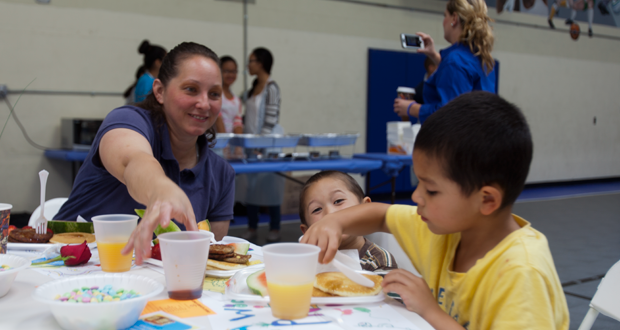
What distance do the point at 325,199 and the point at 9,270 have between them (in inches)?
41.1

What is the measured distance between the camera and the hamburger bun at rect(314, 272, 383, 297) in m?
1.00

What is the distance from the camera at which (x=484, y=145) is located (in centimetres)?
99

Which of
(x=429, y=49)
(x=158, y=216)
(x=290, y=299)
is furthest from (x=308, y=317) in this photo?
(x=429, y=49)

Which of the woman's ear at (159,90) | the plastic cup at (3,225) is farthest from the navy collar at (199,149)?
the plastic cup at (3,225)

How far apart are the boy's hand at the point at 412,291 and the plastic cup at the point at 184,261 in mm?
380

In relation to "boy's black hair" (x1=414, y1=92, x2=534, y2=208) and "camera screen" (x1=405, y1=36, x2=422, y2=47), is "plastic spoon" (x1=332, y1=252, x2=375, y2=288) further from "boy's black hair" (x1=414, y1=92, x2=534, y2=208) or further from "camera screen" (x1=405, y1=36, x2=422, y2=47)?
"camera screen" (x1=405, y1=36, x2=422, y2=47)

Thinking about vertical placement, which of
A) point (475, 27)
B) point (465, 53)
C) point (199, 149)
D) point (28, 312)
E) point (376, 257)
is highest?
point (475, 27)

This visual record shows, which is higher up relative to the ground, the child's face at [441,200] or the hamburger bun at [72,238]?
the child's face at [441,200]

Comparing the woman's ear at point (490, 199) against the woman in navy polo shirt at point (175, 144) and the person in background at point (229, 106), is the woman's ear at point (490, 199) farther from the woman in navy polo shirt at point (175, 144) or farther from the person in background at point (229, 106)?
the person in background at point (229, 106)

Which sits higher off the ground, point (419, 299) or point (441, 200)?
point (441, 200)

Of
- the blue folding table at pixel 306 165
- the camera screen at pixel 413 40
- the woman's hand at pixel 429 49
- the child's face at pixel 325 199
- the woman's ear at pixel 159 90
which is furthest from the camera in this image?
the blue folding table at pixel 306 165

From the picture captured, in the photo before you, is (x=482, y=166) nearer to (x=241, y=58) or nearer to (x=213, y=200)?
(x=213, y=200)

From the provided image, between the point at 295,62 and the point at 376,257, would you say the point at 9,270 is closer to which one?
the point at 376,257

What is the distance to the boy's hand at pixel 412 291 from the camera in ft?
3.18
